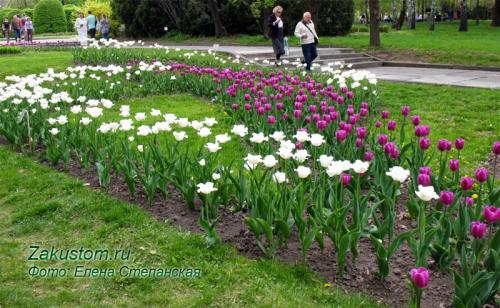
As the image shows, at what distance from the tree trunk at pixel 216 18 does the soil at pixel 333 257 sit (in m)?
25.0

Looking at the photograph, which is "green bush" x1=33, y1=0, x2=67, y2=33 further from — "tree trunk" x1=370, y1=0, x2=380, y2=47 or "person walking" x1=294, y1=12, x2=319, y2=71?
"person walking" x1=294, y1=12, x2=319, y2=71

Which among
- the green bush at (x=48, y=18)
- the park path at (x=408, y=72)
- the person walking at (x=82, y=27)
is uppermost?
the green bush at (x=48, y=18)

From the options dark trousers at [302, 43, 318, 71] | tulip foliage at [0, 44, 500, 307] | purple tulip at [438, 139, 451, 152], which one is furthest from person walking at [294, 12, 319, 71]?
purple tulip at [438, 139, 451, 152]

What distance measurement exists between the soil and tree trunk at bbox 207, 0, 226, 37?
986 inches

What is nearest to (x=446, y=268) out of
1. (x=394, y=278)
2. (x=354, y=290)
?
(x=394, y=278)

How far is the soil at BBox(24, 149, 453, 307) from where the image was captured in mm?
3453

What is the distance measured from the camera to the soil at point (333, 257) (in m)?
3.45

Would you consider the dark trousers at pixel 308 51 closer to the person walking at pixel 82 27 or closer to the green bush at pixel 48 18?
the person walking at pixel 82 27

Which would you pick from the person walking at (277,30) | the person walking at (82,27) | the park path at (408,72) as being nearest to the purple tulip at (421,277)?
the park path at (408,72)

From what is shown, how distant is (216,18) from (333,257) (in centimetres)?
2689

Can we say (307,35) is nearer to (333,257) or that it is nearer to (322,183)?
(322,183)

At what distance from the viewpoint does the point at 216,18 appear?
29.4 m

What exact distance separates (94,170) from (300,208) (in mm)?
3072

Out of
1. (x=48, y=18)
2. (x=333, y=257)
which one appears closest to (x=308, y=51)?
(x=333, y=257)
